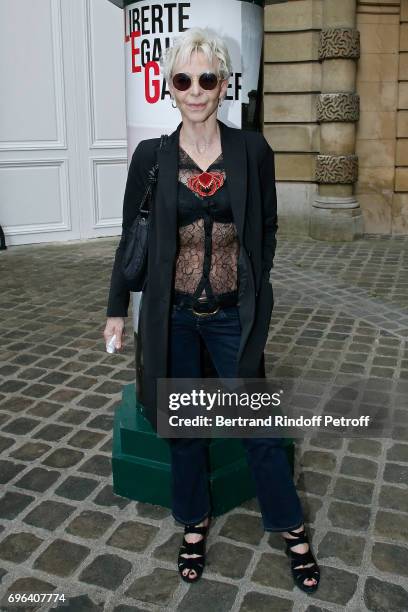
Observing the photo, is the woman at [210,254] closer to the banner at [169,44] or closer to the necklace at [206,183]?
the necklace at [206,183]

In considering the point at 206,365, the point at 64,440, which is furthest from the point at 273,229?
the point at 64,440

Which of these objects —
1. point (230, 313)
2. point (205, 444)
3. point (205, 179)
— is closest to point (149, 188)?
point (205, 179)

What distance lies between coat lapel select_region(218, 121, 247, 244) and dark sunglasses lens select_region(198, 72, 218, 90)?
0.67 ft

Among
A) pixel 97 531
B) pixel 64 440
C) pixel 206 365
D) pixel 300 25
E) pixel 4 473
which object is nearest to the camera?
pixel 206 365

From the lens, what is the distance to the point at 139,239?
2.45 metres

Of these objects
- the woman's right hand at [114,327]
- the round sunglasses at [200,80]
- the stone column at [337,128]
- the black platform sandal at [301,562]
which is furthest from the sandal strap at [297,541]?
the stone column at [337,128]

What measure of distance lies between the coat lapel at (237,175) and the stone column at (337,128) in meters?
7.45

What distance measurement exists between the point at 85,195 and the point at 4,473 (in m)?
6.70

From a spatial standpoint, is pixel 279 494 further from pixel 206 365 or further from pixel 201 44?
pixel 201 44

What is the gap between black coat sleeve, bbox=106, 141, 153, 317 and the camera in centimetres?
244

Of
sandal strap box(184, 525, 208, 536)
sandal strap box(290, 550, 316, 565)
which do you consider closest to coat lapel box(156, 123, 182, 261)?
sandal strap box(184, 525, 208, 536)

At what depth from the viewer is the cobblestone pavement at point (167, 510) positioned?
8.38ft

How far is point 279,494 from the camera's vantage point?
8.07ft

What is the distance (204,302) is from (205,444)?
588 millimetres
